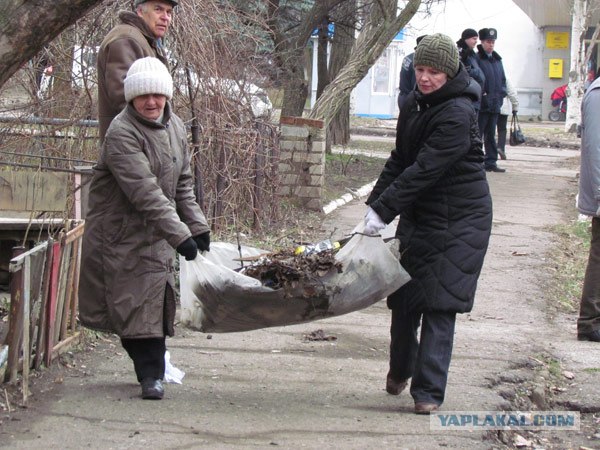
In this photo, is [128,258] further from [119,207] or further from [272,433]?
[272,433]

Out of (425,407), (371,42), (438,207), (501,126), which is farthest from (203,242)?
(501,126)

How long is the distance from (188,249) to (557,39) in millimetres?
35270

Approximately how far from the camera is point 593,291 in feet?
22.3

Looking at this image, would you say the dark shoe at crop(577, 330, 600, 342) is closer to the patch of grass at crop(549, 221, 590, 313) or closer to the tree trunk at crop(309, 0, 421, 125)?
the patch of grass at crop(549, 221, 590, 313)

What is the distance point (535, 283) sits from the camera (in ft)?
28.3

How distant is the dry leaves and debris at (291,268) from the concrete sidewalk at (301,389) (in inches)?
25.0

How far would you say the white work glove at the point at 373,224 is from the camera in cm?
485

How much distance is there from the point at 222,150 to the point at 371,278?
13.6ft

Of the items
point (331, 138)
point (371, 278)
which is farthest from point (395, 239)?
point (331, 138)

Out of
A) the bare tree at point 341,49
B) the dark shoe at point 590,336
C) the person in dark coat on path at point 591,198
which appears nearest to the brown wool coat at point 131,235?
the person in dark coat on path at point 591,198

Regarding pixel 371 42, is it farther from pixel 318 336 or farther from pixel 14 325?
pixel 14 325

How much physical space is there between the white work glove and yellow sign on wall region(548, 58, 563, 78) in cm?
3401

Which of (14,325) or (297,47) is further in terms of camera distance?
(297,47)

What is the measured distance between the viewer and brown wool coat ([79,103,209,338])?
468 centimetres
